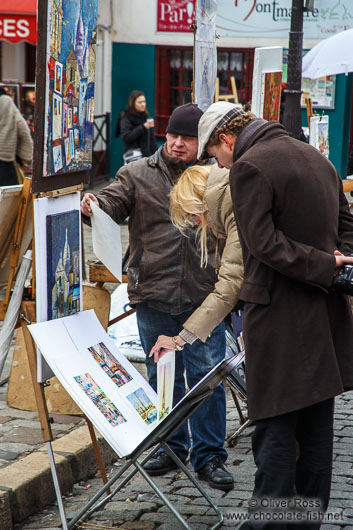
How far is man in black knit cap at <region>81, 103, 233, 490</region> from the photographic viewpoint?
4.32 meters

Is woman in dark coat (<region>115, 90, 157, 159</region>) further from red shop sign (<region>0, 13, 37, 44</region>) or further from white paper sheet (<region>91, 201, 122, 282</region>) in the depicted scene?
white paper sheet (<region>91, 201, 122, 282</region>)

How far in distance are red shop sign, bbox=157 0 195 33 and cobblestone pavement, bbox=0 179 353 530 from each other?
1271cm

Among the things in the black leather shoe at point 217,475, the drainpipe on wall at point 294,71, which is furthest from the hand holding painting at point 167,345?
the drainpipe on wall at point 294,71

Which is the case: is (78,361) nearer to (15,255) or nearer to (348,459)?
(15,255)

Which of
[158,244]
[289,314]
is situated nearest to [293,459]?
[289,314]

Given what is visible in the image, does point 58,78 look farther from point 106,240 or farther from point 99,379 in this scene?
point 99,379

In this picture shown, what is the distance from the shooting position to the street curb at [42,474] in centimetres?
397

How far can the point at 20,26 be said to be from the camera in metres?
13.6

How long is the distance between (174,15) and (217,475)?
13739 millimetres

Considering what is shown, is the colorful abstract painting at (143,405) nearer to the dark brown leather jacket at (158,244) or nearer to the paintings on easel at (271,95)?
the dark brown leather jacket at (158,244)

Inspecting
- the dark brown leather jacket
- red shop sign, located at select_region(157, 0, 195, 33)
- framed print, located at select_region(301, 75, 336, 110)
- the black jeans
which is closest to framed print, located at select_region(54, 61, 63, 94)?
the dark brown leather jacket

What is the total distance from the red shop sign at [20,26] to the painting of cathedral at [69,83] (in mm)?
10098

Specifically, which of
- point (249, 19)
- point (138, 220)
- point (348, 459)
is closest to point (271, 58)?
point (138, 220)

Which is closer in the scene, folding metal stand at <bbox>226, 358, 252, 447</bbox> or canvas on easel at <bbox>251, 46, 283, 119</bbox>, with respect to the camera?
folding metal stand at <bbox>226, 358, 252, 447</bbox>
